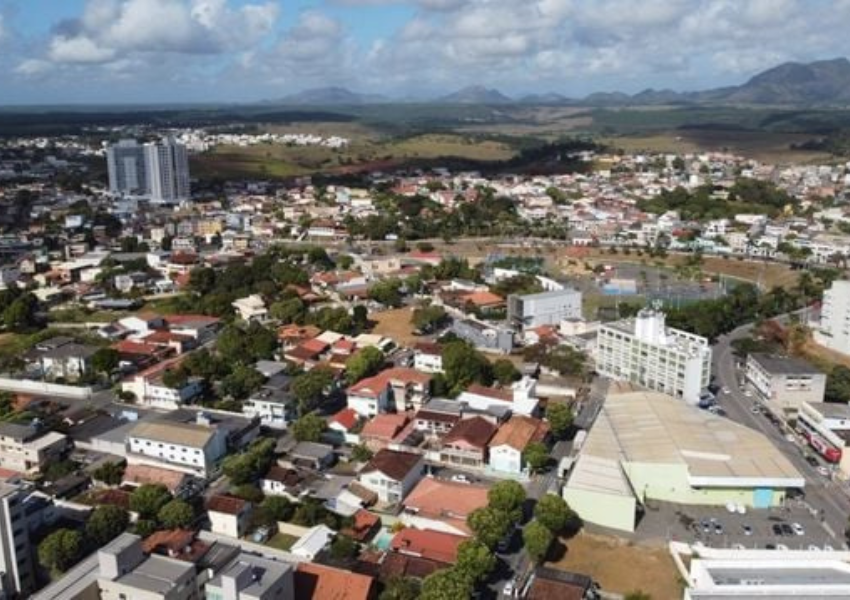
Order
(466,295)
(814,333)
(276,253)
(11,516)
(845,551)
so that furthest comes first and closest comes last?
(276,253) < (466,295) < (814,333) < (845,551) < (11,516)

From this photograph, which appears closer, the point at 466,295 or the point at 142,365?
the point at 142,365

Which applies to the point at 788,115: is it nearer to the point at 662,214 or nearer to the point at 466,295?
the point at 662,214

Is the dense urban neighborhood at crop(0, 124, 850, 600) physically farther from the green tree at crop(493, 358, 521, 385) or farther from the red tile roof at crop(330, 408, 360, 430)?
the red tile roof at crop(330, 408, 360, 430)

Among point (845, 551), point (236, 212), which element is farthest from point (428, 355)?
point (236, 212)

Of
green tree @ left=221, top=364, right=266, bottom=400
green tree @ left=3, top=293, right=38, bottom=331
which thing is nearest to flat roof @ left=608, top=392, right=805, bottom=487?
green tree @ left=221, top=364, right=266, bottom=400

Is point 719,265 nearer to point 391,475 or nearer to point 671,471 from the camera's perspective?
point 671,471

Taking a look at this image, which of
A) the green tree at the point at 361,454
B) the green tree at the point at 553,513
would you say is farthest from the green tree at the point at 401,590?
the green tree at the point at 361,454

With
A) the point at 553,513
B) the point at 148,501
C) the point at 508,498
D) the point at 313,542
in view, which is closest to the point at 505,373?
the point at 508,498
